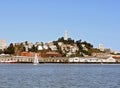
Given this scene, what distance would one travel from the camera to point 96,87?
4412cm

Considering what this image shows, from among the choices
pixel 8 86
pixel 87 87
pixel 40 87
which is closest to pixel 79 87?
pixel 87 87

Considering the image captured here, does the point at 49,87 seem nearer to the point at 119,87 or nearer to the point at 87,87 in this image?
the point at 87,87

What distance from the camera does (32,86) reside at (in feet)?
147

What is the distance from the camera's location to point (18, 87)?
43.4 metres

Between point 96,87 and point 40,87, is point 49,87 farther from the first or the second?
point 96,87

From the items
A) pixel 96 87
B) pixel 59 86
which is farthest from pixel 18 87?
pixel 96 87

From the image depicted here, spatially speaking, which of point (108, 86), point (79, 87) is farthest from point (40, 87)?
point (108, 86)

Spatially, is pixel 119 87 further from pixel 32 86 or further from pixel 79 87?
pixel 32 86

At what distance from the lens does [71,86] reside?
148ft

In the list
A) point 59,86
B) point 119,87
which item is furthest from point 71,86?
point 119,87

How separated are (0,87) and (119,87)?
1115 cm

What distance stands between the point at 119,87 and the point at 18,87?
31.2 ft

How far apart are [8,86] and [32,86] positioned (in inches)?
91.0

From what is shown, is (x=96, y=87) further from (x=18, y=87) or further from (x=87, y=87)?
(x=18, y=87)
